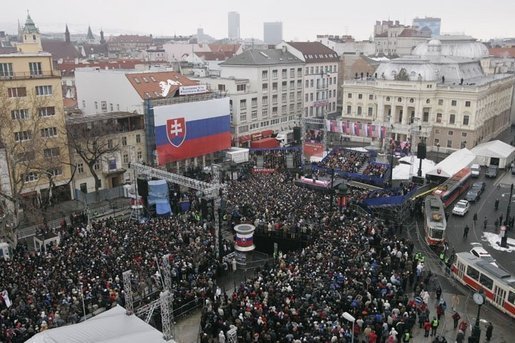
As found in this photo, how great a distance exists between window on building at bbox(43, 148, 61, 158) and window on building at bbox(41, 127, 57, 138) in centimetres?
112

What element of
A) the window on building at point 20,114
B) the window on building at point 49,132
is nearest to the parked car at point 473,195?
the window on building at point 49,132

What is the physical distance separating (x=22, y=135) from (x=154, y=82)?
14582 millimetres

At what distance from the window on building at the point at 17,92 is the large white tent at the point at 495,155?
42.6 metres

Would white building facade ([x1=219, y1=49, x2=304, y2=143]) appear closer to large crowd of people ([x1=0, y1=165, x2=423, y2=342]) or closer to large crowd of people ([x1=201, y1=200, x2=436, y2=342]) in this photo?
large crowd of people ([x1=0, y1=165, x2=423, y2=342])

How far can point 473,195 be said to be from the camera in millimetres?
36781

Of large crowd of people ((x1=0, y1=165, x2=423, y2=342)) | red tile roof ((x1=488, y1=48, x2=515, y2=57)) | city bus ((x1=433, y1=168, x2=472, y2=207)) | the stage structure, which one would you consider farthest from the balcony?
red tile roof ((x1=488, y1=48, x2=515, y2=57))

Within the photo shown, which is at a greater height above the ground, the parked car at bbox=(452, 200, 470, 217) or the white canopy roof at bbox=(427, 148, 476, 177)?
the white canopy roof at bbox=(427, 148, 476, 177)

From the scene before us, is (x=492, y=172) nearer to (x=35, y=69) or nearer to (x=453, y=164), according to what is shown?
(x=453, y=164)

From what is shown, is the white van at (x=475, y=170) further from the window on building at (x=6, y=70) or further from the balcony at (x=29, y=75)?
the window on building at (x=6, y=70)

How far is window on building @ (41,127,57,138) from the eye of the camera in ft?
115

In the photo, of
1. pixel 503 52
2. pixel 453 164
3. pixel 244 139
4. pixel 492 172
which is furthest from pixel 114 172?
pixel 503 52

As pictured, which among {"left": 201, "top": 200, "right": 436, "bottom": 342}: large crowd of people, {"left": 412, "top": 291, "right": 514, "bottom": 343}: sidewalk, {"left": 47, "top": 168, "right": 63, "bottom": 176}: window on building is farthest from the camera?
{"left": 47, "top": 168, "right": 63, "bottom": 176}: window on building

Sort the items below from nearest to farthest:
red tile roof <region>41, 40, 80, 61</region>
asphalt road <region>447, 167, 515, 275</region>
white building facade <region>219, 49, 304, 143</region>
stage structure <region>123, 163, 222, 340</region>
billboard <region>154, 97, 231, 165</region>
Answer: stage structure <region>123, 163, 222, 340</region> → asphalt road <region>447, 167, 515, 275</region> → billboard <region>154, 97, 231, 165</region> → white building facade <region>219, 49, 304, 143</region> → red tile roof <region>41, 40, 80, 61</region>

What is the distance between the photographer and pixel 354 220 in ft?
90.6
